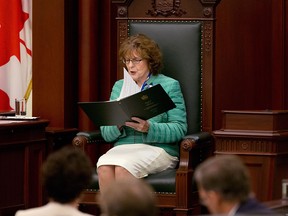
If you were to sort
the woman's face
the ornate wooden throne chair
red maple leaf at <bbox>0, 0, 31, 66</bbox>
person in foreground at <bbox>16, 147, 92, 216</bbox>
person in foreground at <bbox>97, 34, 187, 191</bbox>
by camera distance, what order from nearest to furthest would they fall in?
person in foreground at <bbox>16, 147, 92, 216</bbox> < person in foreground at <bbox>97, 34, 187, 191</bbox> < the woman's face < the ornate wooden throne chair < red maple leaf at <bbox>0, 0, 31, 66</bbox>

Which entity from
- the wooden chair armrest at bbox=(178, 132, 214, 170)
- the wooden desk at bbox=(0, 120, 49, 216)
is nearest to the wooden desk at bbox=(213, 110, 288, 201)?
the wooden chair armrest at bbox=(178, 132, 214, 170)

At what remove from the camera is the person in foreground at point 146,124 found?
212 inches

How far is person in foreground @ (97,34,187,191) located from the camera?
212 inches

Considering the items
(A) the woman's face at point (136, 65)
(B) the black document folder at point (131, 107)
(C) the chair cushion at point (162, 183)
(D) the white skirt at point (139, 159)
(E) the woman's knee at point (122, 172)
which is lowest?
(C) the chair cushion at point (162, 183)

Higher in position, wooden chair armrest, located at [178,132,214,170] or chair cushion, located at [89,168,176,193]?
wooden chair armrest, located at [178,132,214,170]

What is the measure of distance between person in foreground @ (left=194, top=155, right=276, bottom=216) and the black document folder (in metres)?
2.29

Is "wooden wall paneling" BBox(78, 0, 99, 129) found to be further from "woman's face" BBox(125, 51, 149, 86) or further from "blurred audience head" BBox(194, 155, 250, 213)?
"blurred audience head" BBox(194, 155, 250, 213)

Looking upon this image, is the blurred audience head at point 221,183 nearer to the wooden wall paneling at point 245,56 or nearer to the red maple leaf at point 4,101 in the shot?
the wooden wall paneling at point 245,56

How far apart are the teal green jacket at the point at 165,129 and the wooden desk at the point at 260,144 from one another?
363mm

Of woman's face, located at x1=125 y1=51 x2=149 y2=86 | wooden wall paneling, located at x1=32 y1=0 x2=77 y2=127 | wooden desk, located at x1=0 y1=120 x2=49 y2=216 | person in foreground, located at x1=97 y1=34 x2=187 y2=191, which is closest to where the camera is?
person in foreground, located at x1=97 y1=34 x2=187 y2=191

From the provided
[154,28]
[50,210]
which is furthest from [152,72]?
[50,210]

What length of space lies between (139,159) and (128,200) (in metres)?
3.01

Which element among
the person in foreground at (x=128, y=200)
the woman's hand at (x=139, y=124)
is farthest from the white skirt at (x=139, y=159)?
the person in foreground at (x=128, y=200)

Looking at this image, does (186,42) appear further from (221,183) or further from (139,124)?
(221,183)
